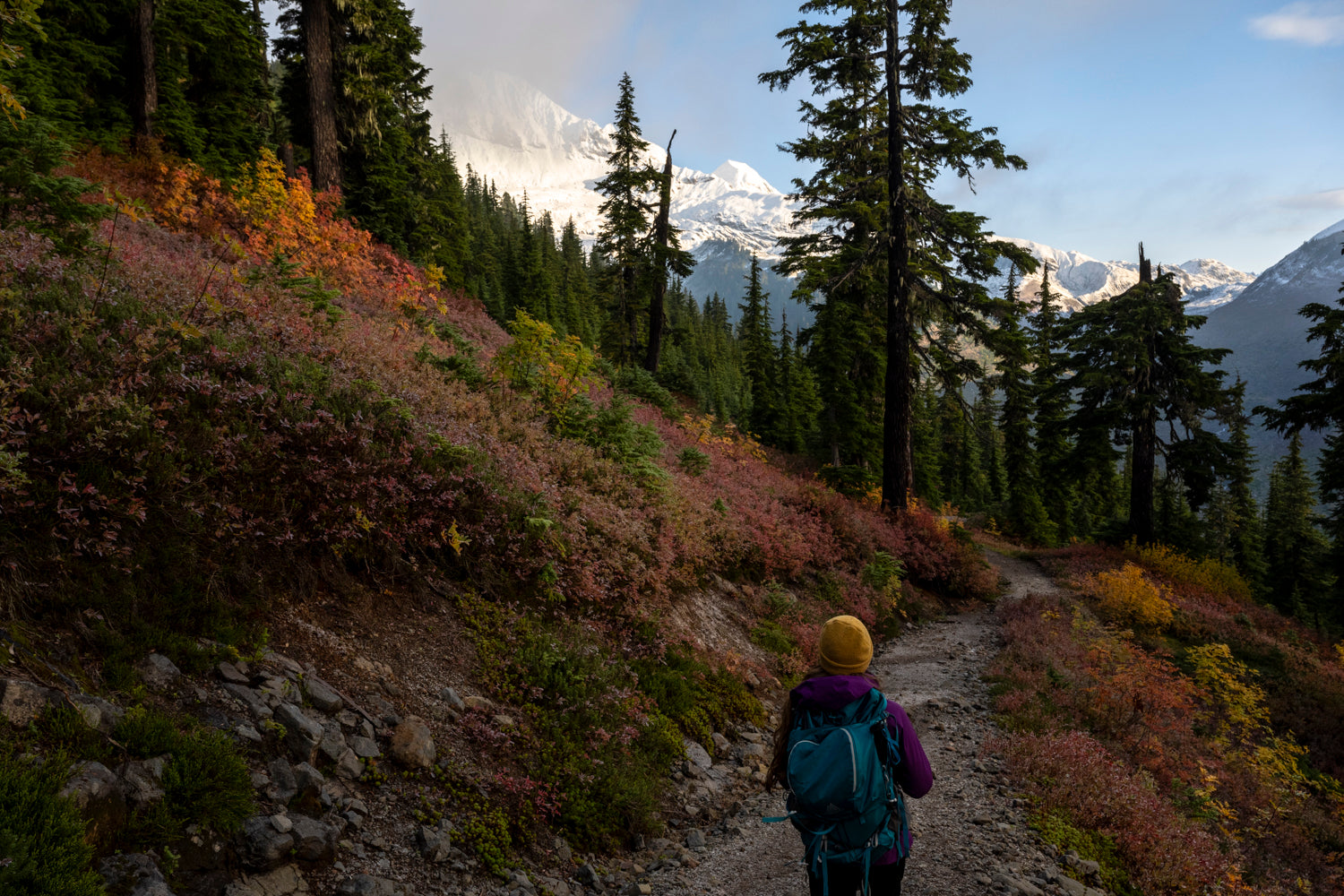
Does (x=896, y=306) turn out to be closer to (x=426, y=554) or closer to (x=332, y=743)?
(x=426, y=554)

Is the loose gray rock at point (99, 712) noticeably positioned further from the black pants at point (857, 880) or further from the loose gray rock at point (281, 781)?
the black pants at point (857, 880)

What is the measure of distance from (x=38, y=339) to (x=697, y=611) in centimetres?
794

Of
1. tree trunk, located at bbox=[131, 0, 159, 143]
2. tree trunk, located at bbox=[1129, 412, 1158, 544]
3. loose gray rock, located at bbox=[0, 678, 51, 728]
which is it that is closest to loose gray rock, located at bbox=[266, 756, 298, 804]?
loose gray rock, located at bbox=[0, 678, 51, 728]

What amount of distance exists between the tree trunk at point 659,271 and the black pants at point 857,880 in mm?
Result: 27702

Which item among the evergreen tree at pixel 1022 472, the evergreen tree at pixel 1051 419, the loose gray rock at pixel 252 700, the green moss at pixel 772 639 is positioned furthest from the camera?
the evergreen tree at pixel 1022 472

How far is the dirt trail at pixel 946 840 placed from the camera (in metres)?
4.89

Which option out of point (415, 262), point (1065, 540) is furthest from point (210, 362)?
point (1065, 540)

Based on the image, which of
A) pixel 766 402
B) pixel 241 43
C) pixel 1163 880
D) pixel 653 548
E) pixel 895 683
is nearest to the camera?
pixel 1163 880

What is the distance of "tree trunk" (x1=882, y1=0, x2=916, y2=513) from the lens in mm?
16656

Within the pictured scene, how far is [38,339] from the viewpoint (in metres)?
4.68

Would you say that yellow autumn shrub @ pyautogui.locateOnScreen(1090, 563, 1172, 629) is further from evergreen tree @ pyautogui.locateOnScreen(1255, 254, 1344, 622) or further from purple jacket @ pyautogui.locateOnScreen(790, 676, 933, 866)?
purple jacket @ pyautogui.locateOnScreen(790, 676, 933, 866)

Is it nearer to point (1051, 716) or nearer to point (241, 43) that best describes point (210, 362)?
point (1051, 716)

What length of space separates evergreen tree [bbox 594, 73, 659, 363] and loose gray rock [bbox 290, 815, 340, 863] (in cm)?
3129

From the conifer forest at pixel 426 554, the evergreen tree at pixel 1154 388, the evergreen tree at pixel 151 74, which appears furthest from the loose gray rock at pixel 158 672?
the evergreen tree at pixel 1154 388
